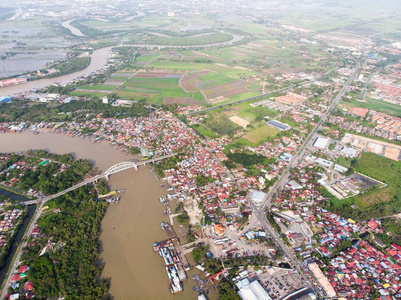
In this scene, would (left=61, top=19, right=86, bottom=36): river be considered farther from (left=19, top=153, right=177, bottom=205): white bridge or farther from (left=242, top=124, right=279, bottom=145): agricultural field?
(left=19, top=153, right=177, bottom=205): white bridge

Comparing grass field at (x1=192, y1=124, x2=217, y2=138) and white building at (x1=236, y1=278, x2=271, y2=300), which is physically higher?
white building at (x1=236, y1=278, x2=271, y2=300)

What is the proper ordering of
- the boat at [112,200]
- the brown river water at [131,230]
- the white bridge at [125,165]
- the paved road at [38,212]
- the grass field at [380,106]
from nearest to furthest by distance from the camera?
the brown river water at [131,230]
the paved road at [38,212]
the boat at [112,200]
the white bridge at [125,165]
the grass field at [380,106]

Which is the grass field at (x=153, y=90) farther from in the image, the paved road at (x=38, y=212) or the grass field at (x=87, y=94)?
the paved road at (x=38, y=212)

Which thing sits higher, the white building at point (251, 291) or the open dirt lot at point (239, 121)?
the white building at point (251, 291)

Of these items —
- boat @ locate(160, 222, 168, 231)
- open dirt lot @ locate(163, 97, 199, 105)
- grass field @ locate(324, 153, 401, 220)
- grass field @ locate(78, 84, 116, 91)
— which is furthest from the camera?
grass field @ locate(78, 84, 116, 91)

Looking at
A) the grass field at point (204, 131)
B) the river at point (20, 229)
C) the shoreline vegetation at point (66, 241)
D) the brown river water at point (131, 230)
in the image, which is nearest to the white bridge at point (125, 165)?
the brown river water at point (131, 230)

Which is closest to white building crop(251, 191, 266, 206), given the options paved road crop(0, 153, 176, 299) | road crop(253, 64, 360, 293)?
road crop(253, 64, 360, 293)

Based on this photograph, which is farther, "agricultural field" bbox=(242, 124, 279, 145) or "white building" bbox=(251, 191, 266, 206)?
"agricultural field" bbox=(242, 124, 279, 145)

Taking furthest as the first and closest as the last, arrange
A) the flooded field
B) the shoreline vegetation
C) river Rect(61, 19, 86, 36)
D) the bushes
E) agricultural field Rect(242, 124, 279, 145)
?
1. river Rect(61, 19, 86, 36)
2. the flooded field
3. agricultural field Rect(242, 124, 279, 145)
4. the shoreline vegetation
5. the bushes
